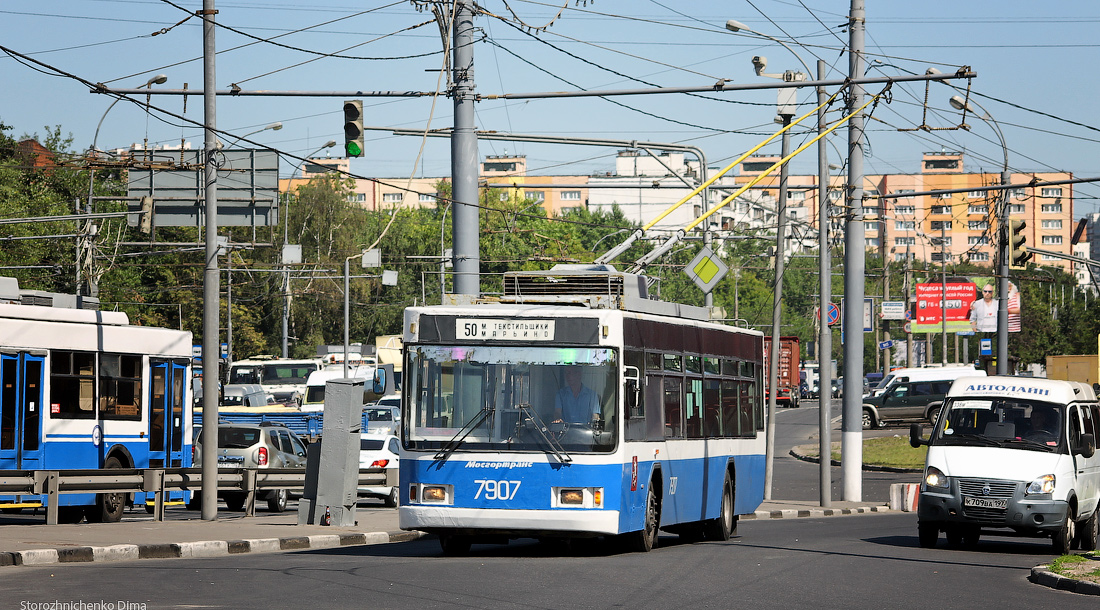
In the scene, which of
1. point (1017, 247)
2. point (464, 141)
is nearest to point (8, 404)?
point (464, 141)

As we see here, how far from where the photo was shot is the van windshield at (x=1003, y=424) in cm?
1895

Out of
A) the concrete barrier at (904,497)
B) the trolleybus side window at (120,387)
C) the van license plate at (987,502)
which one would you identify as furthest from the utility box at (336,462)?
the concrete barrier at (904,497)

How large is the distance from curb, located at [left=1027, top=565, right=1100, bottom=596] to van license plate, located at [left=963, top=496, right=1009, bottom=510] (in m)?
3.09

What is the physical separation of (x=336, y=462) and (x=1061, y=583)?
993 cm

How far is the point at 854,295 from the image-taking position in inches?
1161

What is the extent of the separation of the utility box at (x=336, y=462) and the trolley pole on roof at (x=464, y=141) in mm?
2111

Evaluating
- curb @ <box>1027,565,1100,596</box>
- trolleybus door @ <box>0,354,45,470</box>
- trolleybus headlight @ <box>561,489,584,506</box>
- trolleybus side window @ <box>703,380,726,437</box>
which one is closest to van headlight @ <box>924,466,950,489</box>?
trolleybus side window @ <box>703,380,726,437</box>

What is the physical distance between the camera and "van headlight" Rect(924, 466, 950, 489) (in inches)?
728

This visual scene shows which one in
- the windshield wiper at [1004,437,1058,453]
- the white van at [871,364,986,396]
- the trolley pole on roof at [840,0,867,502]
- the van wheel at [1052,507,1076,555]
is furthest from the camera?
the white van at [871,364,986,396]

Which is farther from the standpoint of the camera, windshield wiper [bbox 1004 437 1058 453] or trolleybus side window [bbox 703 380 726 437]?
trolleybus side window [bbox 703 380 726 437]

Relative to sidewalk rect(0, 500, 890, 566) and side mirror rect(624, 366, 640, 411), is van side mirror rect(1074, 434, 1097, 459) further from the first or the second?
sidewalk rect(0, 500, 890, 566)

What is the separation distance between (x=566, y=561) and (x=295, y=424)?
2941 cm

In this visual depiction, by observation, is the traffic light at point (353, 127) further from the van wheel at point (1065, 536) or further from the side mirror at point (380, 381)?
the van wheel at point (1065, 536)

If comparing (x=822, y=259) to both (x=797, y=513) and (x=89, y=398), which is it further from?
(x=89, y=398)
